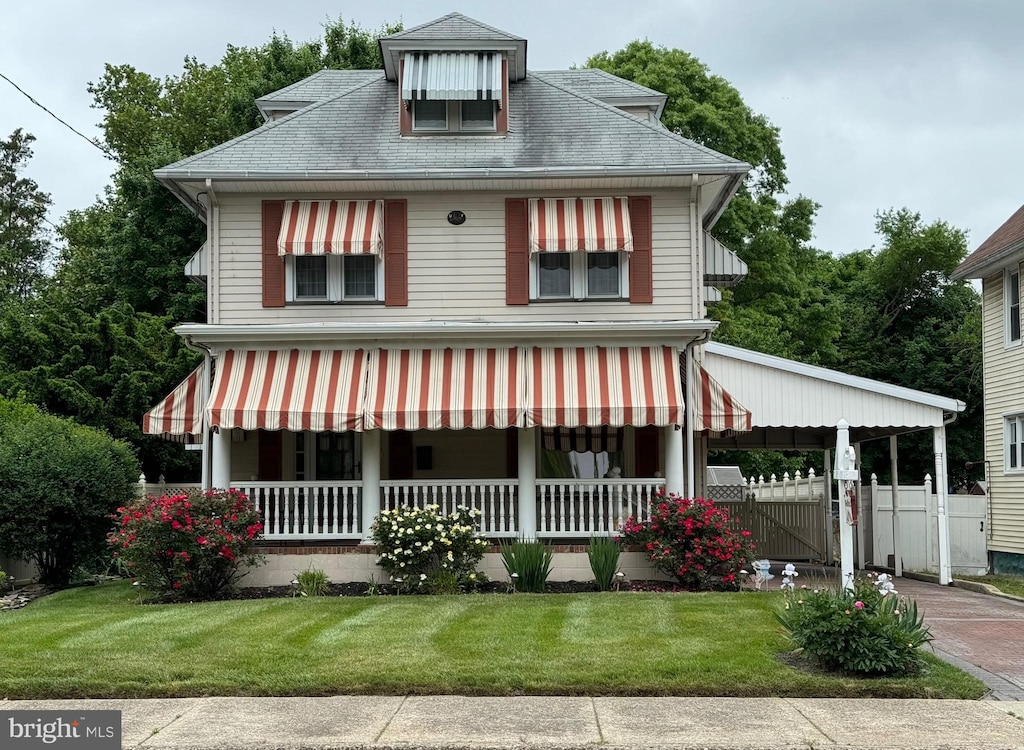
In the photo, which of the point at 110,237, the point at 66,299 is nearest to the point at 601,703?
the point at 110,237

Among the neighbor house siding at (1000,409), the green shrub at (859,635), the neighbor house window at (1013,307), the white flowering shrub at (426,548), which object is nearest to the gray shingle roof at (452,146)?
the white flowering shrub at (426,548)

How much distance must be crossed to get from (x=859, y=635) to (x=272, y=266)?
437 inches

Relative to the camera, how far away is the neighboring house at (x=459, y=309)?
16.9m

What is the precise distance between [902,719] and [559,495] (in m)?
9.55

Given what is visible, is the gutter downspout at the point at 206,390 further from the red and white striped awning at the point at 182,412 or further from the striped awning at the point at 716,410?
the striped awning at the point at 716,410

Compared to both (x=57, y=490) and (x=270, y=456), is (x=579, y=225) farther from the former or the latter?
(x=57, y=490)

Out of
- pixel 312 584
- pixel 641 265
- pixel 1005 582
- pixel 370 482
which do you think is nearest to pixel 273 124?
pixel 370 482

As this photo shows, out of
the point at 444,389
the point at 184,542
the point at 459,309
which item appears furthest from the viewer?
the point at 459,309

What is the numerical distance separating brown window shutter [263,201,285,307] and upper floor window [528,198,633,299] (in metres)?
3.89

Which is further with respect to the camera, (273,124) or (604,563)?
(273,124)

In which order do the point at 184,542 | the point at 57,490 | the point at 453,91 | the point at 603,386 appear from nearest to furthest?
the point at 184,542 → the point at 603,386 → the point at 57,490 → the point at 453,91

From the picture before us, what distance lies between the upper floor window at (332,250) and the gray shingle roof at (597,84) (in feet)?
18.1

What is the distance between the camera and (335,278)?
18.1 metres

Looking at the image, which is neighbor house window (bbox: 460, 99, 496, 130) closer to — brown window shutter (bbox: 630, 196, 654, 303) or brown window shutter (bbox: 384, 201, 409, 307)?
brown window shutter (bbox: 384, 201, 409, 307)
